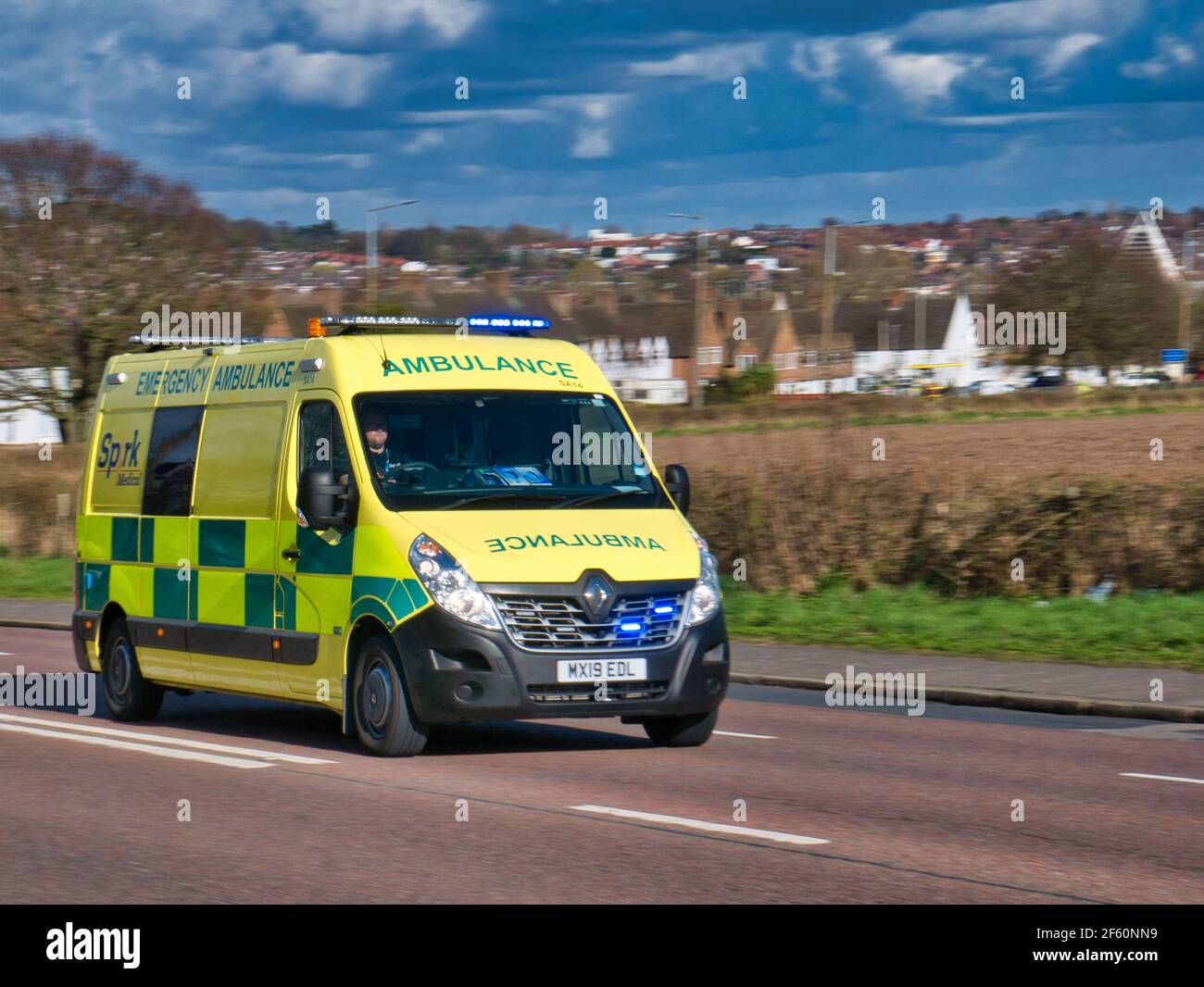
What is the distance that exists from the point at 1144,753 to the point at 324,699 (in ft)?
16.2

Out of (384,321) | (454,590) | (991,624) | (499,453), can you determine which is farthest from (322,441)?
(991,624)

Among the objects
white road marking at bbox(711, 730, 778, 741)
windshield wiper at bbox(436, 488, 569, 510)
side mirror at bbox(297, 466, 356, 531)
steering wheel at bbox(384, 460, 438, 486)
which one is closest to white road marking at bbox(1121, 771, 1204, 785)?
white road marking at bbox(711, 730, 778, 741)

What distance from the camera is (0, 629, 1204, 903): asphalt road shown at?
6.61 m

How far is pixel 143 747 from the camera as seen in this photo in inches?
429

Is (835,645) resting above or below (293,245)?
below

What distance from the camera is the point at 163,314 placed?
1788 inches

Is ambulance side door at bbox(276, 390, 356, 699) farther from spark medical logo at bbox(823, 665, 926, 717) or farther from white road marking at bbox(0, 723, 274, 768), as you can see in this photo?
spark medical logo at bbox(823, 665, 926, 717)

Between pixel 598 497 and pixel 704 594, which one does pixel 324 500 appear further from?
pixel 704 594

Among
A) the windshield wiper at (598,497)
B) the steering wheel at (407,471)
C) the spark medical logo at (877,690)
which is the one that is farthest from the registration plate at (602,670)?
the spark medical logo at (877,690)

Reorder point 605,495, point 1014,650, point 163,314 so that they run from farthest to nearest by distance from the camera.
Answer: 1. point 163,314
2. point 1014,650
3. point 605,495

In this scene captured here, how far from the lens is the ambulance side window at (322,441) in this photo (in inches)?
412

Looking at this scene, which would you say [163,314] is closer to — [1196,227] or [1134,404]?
[1134,404]

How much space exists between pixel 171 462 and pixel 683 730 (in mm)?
4203
